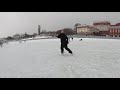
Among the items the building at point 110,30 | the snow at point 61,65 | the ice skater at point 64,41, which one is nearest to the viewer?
the snow at point 61,65

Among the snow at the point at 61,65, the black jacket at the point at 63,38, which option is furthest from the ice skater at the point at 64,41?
the snow at the point at 61,65

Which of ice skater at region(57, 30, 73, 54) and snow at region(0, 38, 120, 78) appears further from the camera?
ice skater at region(57, 30, 73, 54)

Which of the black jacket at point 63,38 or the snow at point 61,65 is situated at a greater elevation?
the black jacket at point 63,38

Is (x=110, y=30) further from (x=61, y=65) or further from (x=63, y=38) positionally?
(x=61, y=65)

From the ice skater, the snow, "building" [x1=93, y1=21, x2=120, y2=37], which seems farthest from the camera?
"building" [x1=93, y1=21, x2=120, y2=37]

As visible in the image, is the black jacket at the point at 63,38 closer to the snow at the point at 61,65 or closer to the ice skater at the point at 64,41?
the ice skater at the point at 64,41

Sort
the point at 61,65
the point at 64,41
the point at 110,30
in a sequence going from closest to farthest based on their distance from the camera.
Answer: the point at 61,65 < the point at 64,41 < the point at 110,30

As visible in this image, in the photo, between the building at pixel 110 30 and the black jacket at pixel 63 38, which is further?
the building at pixel 110 30

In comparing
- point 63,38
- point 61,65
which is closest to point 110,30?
point 63,38

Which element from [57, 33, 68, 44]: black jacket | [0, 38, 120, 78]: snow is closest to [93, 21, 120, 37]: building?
[57, 33, 68, 44]: black jacket

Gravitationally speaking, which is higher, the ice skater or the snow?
the ice skater

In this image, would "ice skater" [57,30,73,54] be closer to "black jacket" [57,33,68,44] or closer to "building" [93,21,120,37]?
"black jacket" [57,33,68,44]

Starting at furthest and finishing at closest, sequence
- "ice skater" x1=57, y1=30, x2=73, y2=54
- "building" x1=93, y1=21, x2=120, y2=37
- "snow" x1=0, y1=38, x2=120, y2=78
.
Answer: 1. "building" x1=93, y1=21, x2=120, y2=37
2. "ice skater" x1=57, y1=30, x2=73, y2=54
3. "snow" x1=0, y1=38, x2=120, y2=78
